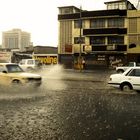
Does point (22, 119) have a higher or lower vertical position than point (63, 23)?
lower

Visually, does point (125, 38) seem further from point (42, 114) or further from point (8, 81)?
point (42, 114)

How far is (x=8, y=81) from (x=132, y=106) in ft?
34.7

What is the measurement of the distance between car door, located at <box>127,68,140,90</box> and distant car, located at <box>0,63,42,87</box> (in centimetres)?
590

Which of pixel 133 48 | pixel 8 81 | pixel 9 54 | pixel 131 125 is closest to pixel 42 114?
pixel 131 125

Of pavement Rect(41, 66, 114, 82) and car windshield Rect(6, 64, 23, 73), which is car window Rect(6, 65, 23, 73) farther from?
pavement Rect(41, 66, 114, 82)

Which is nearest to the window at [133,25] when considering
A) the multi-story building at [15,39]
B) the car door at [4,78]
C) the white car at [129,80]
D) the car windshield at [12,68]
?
the car windshield at [12,68]

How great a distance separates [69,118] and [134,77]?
9.62 meters

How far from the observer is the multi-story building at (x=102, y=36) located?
65.1m

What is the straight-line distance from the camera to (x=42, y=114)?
13.5m

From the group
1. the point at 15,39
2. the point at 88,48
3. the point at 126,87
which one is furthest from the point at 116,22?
the point at 15,39

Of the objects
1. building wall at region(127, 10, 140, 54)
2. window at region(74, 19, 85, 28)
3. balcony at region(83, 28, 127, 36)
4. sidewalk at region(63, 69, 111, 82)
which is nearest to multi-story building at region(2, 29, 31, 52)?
window at region(74, 19, 85, 28)

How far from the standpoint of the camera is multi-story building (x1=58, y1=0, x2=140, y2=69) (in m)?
65.1

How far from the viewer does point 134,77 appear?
21531 millimetres

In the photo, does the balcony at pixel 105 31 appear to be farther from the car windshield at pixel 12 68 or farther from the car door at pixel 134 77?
the car door at pixel 134 77
